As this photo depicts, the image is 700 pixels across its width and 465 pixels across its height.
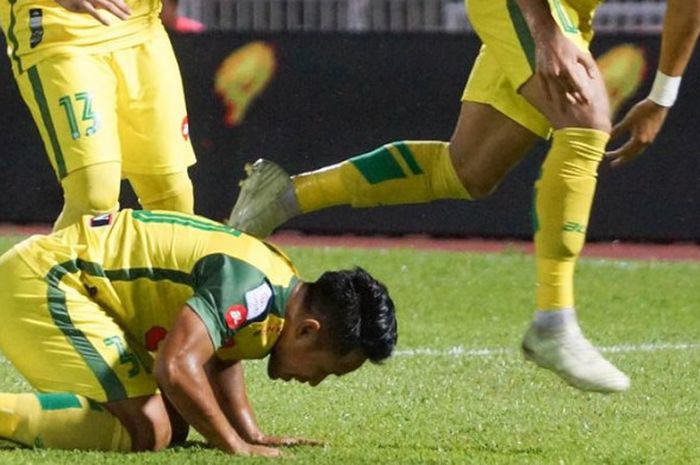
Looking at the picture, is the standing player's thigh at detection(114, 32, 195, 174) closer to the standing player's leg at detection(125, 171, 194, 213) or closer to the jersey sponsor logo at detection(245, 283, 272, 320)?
the standing player's leg at detection(125, 171, 194, 213)

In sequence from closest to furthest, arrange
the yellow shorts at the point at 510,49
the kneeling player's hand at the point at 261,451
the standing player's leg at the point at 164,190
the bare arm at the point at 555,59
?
the kneeling player's hand at the point at 261,451 < the bare arm at the point at 555,59 < the yellow shorts at the point at 510,49 < the standing player's leg at the point at 164,190

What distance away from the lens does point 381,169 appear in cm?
664

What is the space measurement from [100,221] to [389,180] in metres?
1.37

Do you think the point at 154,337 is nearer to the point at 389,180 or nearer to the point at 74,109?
the point at 74,109

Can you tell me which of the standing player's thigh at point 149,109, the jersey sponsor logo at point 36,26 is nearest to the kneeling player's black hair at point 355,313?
the standing player's thigh at point 149,109

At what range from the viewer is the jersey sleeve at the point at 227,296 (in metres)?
5.14

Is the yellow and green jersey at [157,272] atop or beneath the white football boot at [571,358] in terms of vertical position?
atop

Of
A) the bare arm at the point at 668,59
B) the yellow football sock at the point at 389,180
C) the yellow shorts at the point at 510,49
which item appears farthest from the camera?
the yellow football sock at the point at 389,180

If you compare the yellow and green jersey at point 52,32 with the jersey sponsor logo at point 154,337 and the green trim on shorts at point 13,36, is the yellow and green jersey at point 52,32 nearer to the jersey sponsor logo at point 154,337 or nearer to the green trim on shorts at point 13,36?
the green trim on shorts at point 13,36

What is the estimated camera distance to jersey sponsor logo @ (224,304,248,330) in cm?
515

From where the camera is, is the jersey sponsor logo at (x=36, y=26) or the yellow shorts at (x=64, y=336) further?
the jersey sponsor logo at (x=36, y=26)

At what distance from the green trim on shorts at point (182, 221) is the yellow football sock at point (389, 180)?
112 centimetres

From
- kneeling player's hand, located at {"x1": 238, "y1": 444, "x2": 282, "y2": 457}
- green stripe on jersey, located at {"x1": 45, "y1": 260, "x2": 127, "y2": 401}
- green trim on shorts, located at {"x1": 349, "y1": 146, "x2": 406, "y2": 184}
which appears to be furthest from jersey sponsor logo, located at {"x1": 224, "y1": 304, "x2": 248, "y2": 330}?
green trim on shorts, located at {"x1": 349, "y1": 146, "x2": 406, "y2": 184}

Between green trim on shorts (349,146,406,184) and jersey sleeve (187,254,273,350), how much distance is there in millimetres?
1405
